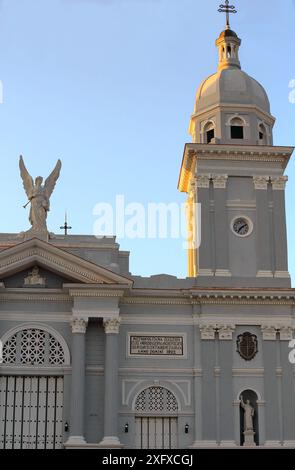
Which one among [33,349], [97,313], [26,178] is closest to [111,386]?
[97,313]

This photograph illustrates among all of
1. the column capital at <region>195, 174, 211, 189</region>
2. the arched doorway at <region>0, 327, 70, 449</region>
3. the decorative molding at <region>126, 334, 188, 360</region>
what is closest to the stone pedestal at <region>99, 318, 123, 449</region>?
the decorative molding at <region>126, 334, 188, 360</region>

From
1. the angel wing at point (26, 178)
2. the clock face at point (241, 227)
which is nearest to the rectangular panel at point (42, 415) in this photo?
the angel wing at point (26, 178)

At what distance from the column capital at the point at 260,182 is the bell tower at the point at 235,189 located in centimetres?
4

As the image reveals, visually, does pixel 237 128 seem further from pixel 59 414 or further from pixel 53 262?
pixel 59 414

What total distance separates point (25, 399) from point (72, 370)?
2.12 metres

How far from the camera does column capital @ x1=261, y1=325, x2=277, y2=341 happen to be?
4159cm

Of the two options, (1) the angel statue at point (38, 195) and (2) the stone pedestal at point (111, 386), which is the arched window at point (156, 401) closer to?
(2) the stone pedestal at point (111, 386)

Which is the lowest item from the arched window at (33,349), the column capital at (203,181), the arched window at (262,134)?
the arched window at (33,349)

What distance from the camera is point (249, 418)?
133ft

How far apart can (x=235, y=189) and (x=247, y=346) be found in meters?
6.37

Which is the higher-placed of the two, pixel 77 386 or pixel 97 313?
pixel 97 313

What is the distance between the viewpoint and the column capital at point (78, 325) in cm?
4066

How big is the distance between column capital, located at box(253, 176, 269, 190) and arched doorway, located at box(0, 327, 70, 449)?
9841 mm
